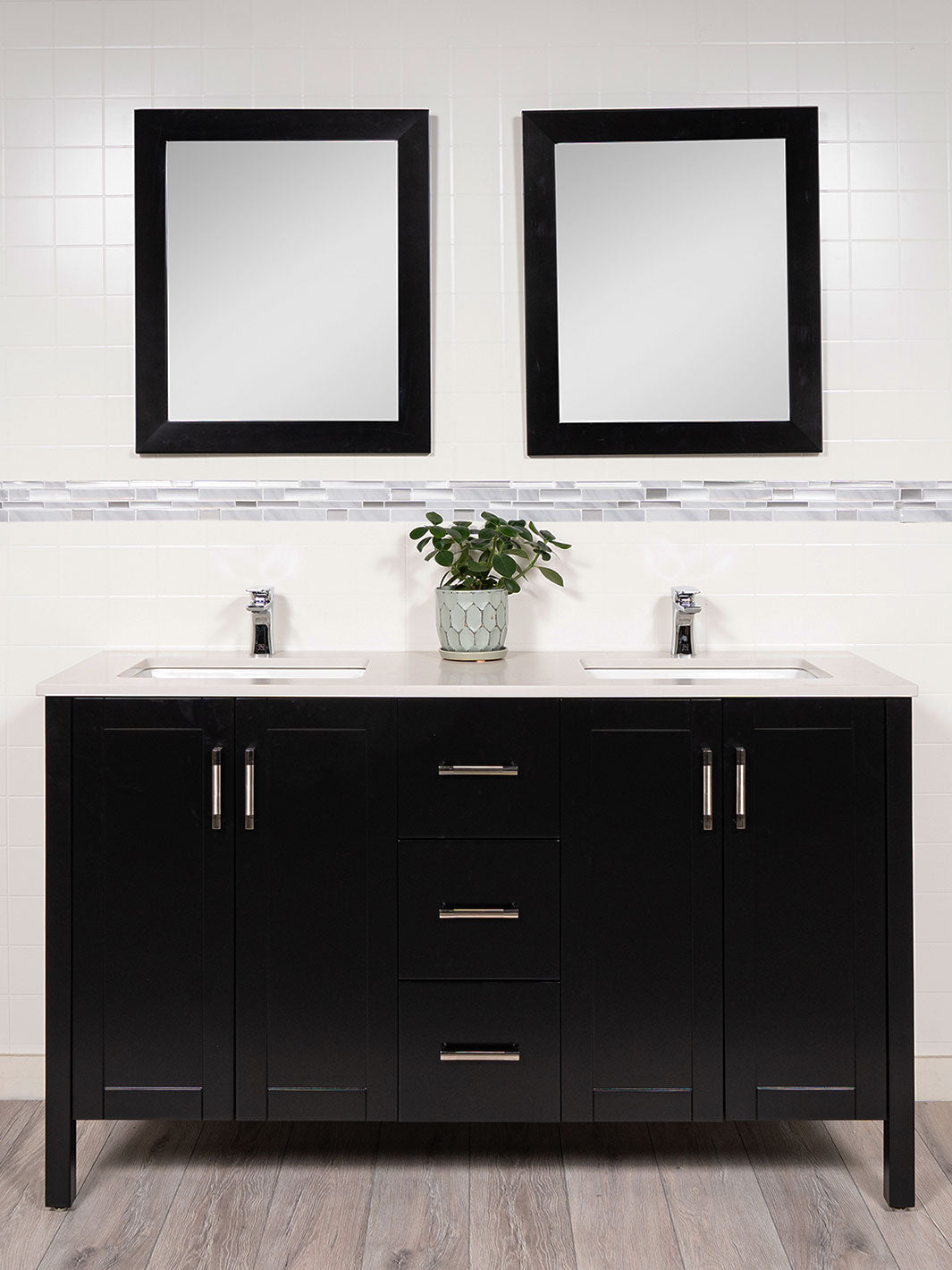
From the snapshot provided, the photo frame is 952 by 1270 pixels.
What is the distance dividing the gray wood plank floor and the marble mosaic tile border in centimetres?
132

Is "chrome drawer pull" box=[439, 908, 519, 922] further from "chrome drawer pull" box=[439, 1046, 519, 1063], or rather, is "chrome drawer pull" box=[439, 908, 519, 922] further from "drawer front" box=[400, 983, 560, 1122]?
"chrome drawer pull" box=[439, 1046, 519, 1063]

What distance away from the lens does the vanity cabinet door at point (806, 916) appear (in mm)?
1984

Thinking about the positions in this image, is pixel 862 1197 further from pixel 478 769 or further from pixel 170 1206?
pixel 170 1206

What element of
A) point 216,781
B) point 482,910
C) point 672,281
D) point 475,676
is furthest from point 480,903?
point 672,281

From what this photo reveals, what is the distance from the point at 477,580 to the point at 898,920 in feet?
3.45

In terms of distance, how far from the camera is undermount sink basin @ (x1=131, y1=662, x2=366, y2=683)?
7.54 feet

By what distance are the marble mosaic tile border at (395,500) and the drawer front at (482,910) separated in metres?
0.83

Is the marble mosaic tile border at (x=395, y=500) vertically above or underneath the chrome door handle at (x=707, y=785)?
above

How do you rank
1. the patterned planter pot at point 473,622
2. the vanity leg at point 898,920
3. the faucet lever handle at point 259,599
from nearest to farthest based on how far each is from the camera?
the vanity leg at point 898,920, the patterned planter pot at point 473,622, the faucet lever handle at point 259,599

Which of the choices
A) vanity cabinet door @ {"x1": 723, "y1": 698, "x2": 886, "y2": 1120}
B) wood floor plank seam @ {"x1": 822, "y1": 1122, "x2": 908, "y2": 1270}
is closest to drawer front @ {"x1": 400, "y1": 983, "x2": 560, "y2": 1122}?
vanity cabinet door @ {"x1": 723, "y1": 698, "x2": 886, "y2": 1120}

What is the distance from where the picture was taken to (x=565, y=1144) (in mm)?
2223

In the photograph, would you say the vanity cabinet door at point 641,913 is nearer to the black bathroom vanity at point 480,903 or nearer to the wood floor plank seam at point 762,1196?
the black bathroom vanity at point 480,903

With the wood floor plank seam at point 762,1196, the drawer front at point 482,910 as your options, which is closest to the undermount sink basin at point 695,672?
the drawer front at point 482,910

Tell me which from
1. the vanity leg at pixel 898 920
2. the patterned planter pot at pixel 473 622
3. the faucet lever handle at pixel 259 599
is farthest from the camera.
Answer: the faucet lever handle at pixel 259 599
